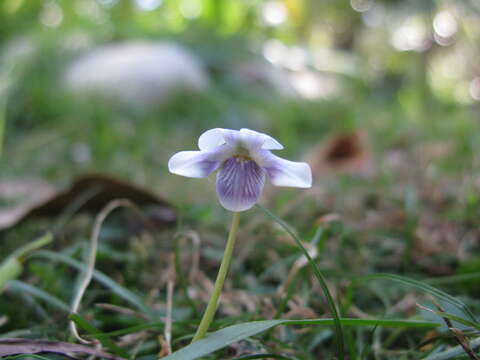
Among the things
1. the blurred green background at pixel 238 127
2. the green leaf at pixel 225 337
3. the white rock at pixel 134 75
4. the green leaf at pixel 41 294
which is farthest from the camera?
the white rock at pixel 134 75

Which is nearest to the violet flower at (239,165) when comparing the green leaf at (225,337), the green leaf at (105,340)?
the green leaf at (225,337)

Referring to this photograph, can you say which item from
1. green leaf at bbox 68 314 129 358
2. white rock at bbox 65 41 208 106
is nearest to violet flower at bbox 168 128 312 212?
green leaf at bbox 68 314 129 358

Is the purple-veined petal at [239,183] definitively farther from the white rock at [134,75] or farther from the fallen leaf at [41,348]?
the white rock at [134,75]

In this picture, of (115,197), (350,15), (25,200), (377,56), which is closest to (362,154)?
(115,197)

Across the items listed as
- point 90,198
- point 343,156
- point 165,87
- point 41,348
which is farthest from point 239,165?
point 165,87

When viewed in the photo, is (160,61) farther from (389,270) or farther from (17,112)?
(389,270)

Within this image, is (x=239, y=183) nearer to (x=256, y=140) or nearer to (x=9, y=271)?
(x=256, y=140)

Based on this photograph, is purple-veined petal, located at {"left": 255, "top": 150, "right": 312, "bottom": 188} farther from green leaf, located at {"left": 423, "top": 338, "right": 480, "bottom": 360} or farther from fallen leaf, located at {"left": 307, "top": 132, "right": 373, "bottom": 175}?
fallen leaf, located at {"left": 307, "top": 132, "right": 373, "bottom": 175}
